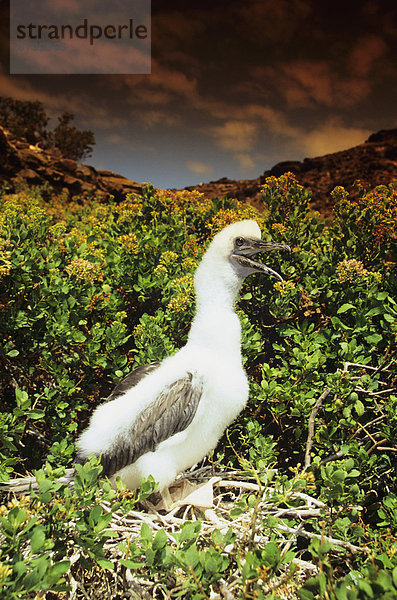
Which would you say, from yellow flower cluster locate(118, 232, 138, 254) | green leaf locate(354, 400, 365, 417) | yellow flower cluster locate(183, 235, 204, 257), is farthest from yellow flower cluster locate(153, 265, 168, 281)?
green leaf locate(354, 400, 365, 417)

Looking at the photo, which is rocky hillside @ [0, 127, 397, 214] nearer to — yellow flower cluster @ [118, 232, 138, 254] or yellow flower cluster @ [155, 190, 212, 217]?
yellow flower cluster @ [155, 190, 212, 217]

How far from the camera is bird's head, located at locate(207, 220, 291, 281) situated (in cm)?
188

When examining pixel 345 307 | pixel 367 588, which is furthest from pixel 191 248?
pixel 367 588

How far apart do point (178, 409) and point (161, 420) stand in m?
0.10

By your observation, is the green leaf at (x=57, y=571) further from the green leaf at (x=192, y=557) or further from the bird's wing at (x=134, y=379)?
the bird's wing at (x=134, y=379)

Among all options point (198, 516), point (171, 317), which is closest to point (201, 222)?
point (171, 317)

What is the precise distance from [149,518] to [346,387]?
1187 millimetres

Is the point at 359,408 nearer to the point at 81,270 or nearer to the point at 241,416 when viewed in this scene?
the point at 241,416

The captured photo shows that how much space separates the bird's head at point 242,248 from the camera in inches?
74.0

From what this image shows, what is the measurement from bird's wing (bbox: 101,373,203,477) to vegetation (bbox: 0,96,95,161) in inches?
1066

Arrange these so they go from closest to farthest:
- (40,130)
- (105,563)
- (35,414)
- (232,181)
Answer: (105,563) < (35,414) < (232,181) < (40,130)

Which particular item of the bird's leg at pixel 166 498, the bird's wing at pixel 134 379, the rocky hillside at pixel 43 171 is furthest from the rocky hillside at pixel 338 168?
the bird's leg at pixel 166 498

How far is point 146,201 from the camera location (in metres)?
3.28

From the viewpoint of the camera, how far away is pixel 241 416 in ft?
7.45
